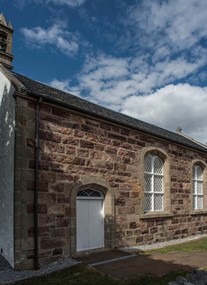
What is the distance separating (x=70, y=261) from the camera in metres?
8.28

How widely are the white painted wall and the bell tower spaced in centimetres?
207

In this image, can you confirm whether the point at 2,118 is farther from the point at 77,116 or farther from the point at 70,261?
the point at 70,261

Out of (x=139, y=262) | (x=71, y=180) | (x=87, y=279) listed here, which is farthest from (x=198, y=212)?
(x=87, y=279)

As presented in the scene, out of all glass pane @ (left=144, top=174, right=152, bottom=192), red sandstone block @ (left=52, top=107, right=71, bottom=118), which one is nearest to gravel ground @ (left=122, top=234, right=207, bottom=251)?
glass pane @ (left=144, top=174, right=152, bottom=192)

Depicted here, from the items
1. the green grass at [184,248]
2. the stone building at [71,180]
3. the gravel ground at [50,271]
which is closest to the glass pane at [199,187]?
the stone building at [71,180]

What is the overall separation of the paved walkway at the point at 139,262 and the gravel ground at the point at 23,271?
Result: 2.06 feet

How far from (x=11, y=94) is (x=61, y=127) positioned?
72.6 inches

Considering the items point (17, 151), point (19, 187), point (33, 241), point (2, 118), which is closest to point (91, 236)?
point (33, 241)

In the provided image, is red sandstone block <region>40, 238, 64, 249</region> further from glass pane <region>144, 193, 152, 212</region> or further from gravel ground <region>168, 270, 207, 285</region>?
glass pane <region>144, 193, 152, 212</region>

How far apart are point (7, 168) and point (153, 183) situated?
21.7ft

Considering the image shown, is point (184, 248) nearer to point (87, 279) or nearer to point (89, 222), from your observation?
point (89, 222)

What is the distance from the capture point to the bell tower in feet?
37.7

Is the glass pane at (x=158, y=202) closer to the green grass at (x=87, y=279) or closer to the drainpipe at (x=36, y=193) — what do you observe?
the green grass at (x=87, y=279)

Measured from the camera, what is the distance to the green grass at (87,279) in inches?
260
